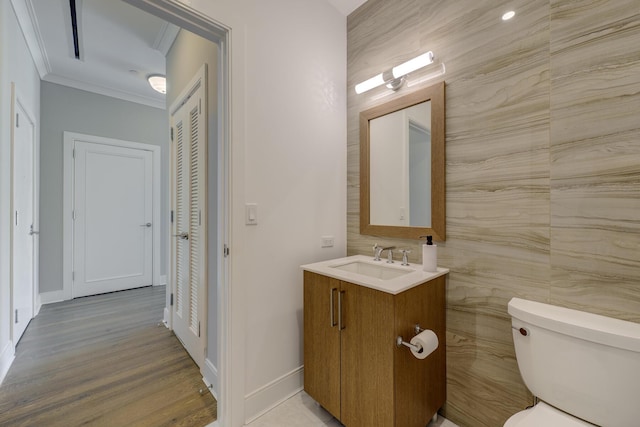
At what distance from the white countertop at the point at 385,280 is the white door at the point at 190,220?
916mm

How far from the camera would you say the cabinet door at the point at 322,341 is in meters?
1.37

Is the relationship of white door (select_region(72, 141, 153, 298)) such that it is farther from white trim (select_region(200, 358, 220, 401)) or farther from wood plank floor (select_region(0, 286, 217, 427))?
white trim (select_region(200, 358, 220, 401))

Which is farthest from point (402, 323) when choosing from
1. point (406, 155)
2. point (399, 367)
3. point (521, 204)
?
point (406, 155)

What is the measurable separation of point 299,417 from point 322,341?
0.46 metres

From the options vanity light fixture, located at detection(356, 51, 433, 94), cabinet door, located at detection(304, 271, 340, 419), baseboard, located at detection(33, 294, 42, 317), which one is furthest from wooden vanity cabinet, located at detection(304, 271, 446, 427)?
baseboard, located at detection(33, 294, 42, 317)

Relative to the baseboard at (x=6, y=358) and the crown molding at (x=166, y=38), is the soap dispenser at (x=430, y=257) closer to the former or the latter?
the crown molding at (x=166, y=38)

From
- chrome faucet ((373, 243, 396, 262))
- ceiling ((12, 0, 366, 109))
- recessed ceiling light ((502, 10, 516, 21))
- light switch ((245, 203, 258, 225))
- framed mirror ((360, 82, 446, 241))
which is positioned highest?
ceiling ((12, 0, 366, 109))

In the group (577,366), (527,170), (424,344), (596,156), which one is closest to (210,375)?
(424,344)

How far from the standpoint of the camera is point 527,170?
1.18 m

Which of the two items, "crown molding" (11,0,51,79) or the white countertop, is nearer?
the white countertop

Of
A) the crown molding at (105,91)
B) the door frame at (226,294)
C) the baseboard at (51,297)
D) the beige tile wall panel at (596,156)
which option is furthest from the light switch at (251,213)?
the crown molding at (105,91)

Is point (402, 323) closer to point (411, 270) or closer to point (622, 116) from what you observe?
point (411, 270)

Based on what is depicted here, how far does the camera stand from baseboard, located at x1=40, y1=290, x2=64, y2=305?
3.21 metres

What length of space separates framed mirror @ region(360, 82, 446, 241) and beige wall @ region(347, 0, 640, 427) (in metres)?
0.07
